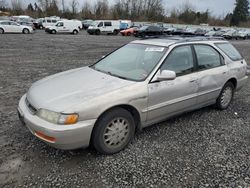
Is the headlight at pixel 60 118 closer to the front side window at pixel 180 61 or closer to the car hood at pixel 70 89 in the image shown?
the car hood at pixel 70 89

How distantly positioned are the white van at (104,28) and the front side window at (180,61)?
30.2 metres

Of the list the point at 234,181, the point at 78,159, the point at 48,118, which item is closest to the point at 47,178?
the point at 78,159

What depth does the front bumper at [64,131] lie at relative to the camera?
8.89 ft

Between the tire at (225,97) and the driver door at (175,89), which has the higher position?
the driver door at (175,89)

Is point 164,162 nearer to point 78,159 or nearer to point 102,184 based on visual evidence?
point 102,184

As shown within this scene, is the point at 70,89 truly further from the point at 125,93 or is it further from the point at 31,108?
the point at 125,93

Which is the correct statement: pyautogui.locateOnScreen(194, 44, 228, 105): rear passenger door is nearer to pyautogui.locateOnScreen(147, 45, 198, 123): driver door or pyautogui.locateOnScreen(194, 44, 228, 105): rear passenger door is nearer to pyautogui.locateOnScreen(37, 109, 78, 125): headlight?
pyautogui.locateOnScreen(147, 45, 198, 123): driver door

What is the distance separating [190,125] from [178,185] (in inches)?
66.0

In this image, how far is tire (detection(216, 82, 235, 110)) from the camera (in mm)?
4812

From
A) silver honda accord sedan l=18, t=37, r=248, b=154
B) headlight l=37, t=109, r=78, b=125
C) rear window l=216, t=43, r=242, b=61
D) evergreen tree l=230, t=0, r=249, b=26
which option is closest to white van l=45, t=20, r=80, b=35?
silver honda accord sedan l=18, t=37, r=248, b=154

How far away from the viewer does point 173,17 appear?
70562 millimetres

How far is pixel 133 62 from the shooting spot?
12.8 feet

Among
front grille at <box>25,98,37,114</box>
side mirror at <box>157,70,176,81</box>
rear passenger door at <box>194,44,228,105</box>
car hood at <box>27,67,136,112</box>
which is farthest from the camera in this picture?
rear passenger door at <box>194,44,228,105</box>

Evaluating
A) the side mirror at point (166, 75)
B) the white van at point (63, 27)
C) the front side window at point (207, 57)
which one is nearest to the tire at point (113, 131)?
the side mirror at point (166, 75)
